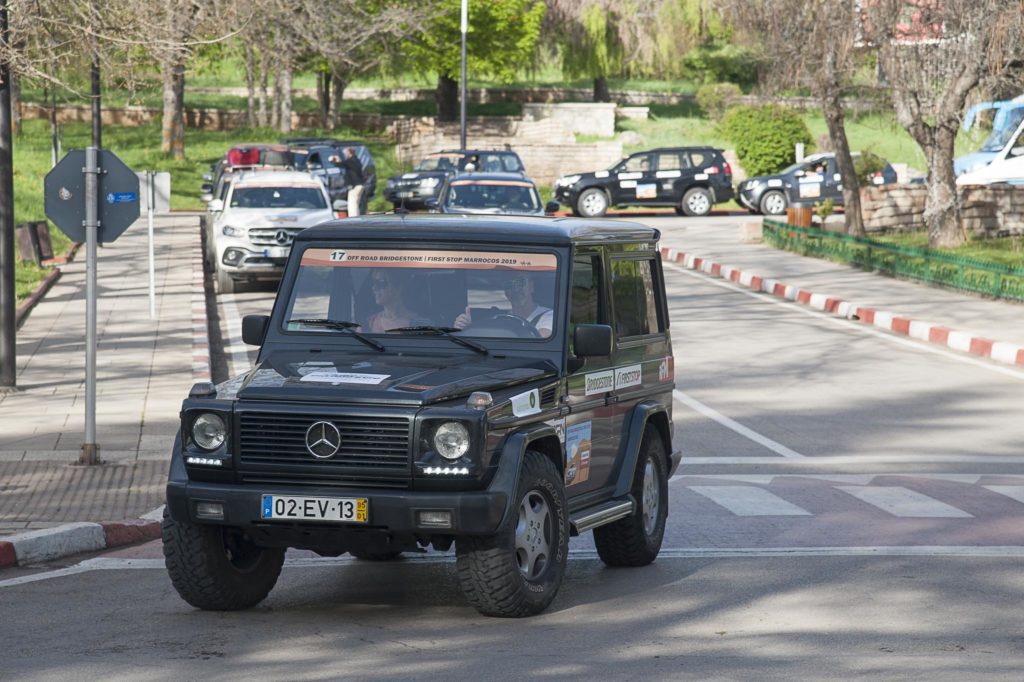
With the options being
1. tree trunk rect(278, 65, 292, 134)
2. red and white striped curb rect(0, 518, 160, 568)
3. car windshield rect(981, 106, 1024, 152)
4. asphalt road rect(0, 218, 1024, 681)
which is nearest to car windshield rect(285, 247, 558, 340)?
asphalt road rect(0, 218, 1024, 681)

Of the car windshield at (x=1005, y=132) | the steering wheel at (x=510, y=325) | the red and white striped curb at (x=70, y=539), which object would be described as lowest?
the red and white striped curb at (x=70, y=539)

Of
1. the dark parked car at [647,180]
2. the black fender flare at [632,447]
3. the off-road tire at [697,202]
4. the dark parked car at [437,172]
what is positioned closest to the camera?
the black fender flare at [632,447]

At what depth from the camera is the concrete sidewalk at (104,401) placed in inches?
417

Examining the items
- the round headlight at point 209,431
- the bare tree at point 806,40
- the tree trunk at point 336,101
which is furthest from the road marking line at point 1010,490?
the tree trunk at point 336,101

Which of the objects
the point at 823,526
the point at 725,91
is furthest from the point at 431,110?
the point at 823,526

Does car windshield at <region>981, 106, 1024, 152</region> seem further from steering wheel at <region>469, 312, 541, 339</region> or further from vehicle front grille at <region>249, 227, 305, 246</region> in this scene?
steering wheel at <region>469, 312, 541, 339</region>

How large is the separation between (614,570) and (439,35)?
57554 mm

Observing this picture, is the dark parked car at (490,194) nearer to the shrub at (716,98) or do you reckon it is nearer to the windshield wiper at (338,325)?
the windshield wiper at (338,325)

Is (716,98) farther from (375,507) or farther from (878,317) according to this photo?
(375,507)

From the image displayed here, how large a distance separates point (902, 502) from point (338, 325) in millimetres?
4705

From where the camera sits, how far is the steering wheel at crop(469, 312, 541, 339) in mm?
8031

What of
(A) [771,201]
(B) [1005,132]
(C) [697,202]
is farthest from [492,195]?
(C) [697,202]

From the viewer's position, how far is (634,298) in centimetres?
916

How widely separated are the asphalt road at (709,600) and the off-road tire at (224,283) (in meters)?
14.1
